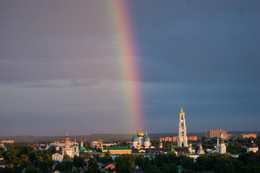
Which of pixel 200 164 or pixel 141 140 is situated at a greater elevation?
pixel 141 140

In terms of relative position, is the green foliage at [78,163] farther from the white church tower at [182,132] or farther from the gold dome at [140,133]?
the gold dome at [140,133]

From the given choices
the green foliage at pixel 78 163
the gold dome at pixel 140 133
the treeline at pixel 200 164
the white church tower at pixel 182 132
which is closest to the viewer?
the treeline at pixel 200 164

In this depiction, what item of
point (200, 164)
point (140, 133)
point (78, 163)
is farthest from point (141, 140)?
point (200, 164)

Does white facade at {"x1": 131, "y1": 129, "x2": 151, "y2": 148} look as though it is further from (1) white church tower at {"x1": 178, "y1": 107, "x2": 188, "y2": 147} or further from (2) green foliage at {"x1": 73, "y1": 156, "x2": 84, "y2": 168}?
(2) green foliage at {"x1": 73, "y1": 156, "x2": 84, "y2": 168}

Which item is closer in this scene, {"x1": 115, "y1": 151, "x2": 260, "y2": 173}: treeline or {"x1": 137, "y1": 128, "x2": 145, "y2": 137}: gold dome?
{"x1": 115, "y1": 151, "x2": 260, "y2": 173}: treeline

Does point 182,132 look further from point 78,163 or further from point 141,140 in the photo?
point 78,163

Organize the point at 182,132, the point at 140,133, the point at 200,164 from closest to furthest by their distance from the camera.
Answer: the point at 200,164 < the point at 182,132 < the point at 140,133

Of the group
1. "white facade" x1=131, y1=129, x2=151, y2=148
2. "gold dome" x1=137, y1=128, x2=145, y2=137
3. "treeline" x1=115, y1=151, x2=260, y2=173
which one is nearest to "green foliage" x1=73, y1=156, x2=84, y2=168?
"treeline" x1=115, y1=151, x2=260, y2=173

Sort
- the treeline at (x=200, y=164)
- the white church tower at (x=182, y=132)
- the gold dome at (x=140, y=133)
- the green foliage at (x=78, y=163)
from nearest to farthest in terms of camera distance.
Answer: the treeline at (x=200, y=164) < the green foliage at (x=78, y=163) < the white church tower at (x=182, y=132) < the gold dome at (x=140, y=133)

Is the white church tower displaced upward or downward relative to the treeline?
upward

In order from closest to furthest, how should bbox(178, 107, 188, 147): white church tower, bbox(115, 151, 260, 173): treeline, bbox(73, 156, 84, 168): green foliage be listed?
bbox(115, 151, 260, 173): treeline
bbox(73, 156, 84, 168): green foliage
bbox(178, 107, 188, 147): white church tower

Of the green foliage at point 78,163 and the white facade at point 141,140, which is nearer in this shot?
the green foliage at point 78,163

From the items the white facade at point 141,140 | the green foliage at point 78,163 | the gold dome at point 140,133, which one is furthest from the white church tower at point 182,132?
the green foliage at point 78,163

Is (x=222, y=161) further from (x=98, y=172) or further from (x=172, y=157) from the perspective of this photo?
(x=98, y=172)
